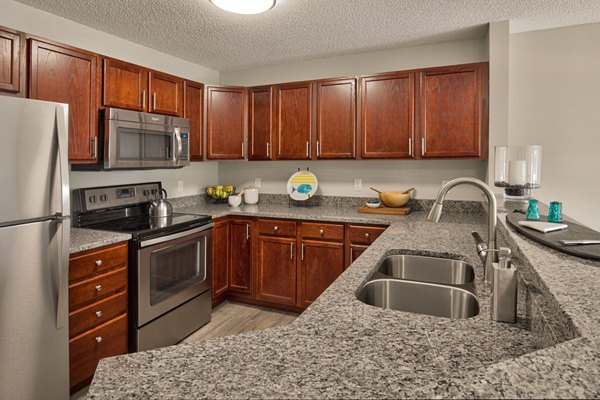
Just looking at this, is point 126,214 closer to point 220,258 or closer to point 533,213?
point 220,258

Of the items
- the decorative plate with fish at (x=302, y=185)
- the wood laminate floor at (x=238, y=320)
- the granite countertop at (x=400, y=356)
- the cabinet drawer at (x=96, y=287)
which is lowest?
the wood laminate floor at (x=238, y=320)

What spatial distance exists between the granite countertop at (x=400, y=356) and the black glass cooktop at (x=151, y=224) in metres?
1.74

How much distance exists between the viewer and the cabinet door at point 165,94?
3.02 meters

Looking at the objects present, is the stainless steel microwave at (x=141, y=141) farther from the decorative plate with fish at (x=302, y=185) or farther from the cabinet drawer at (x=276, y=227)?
the decorative plate with fish at (x=302, y=185)

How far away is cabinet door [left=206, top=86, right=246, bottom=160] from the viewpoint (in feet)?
12.0

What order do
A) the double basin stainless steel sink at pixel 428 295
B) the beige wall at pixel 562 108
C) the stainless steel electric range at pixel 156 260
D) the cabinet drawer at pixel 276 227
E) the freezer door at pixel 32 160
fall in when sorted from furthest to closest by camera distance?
the cabinet drawer at pixel 276 227, the beige wall at pixel 562 108, the stainless steel electric range at pixel 156 260, the freezer door at pixel 32 160, the double basin stainless steel sink at pixel 428 295

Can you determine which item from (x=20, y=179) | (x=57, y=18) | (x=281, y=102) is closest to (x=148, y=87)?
(x=57, y=18)

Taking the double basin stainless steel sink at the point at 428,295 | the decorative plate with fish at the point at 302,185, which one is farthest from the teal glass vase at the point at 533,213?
the decorative plate with fish at the point at 302,185

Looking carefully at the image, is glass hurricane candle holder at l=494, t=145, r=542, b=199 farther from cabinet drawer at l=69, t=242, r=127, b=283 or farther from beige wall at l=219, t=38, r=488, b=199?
cabinet drawer at l=69, t=242, r=127, b=283

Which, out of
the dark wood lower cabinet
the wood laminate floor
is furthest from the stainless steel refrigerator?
the dark wood lower cabinet

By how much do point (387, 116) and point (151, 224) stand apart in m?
2.12

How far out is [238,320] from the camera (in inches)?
127

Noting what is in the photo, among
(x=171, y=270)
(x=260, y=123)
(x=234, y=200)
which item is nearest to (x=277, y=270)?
(x=234, y=200)

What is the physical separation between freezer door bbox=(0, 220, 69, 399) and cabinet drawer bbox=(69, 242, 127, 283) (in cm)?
14
